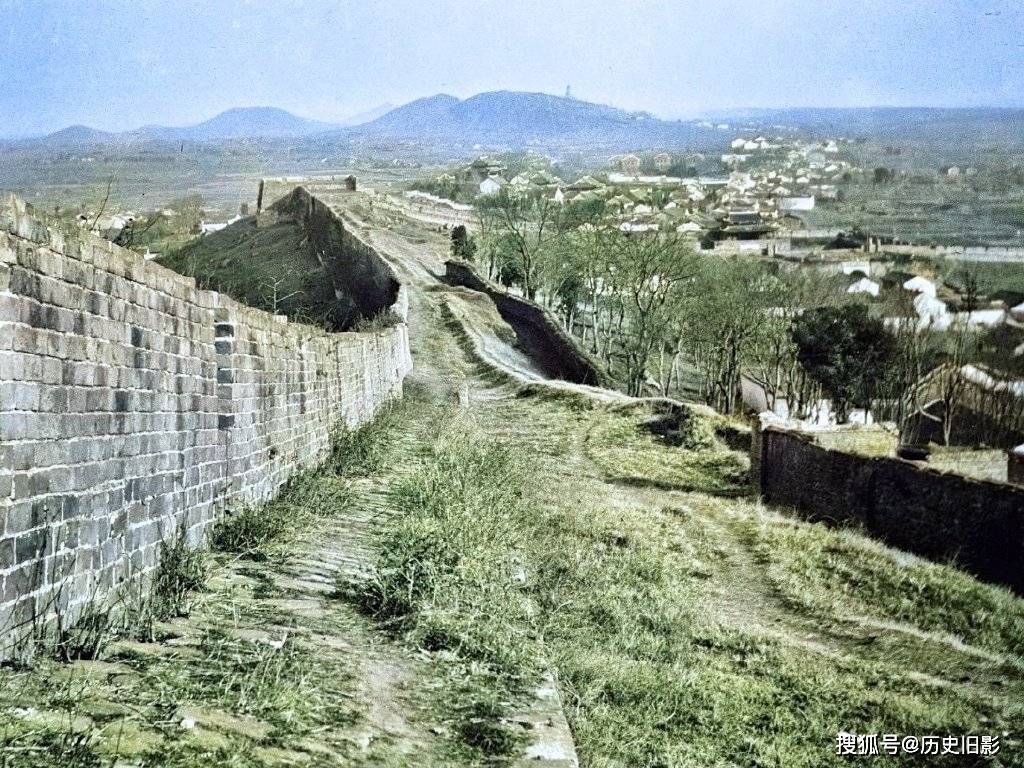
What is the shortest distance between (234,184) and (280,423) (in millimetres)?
71098

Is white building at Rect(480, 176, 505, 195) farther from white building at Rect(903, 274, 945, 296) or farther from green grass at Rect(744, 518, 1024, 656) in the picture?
green grass at Rect(744, 518, 1024, 656)

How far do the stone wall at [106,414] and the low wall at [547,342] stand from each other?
28.1m

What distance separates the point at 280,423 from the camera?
1081 cm

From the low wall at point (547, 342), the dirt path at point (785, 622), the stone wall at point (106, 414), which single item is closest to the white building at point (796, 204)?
the low wall at point (547, 342)

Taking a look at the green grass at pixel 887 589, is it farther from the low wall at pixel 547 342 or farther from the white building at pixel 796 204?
the white building at pixel 796 204

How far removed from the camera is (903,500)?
1630 cm

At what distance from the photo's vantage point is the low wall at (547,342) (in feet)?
128

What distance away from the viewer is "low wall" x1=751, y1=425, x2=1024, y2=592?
14445 mm

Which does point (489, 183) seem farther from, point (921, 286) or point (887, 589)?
point (887, 589)

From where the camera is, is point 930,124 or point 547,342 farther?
point 930,124

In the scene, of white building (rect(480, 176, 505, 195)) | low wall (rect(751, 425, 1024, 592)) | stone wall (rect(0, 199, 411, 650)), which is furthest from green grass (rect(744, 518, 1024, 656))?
white building (rect(480, 176, 505, 195))

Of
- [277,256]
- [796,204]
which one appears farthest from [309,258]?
[796,204]

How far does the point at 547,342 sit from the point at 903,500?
2708 centimetres

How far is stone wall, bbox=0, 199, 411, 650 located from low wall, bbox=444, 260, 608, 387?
28.1 metres
